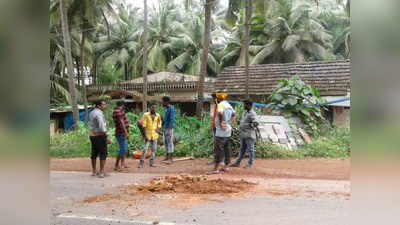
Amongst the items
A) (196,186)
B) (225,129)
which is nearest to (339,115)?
(225,129)

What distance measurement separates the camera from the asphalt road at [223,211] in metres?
4.41

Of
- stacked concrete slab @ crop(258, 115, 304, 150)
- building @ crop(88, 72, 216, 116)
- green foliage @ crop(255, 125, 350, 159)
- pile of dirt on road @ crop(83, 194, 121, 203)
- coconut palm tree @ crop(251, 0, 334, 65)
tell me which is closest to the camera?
pile of dirt on road @ crop(83, 194, 121, 203)

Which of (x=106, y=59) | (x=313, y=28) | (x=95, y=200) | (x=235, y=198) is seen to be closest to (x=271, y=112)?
(x=235, y=198)

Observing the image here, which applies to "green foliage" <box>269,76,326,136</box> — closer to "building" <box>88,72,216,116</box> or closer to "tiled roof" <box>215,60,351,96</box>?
"tiled roof" <box>215,60,351,96</box>

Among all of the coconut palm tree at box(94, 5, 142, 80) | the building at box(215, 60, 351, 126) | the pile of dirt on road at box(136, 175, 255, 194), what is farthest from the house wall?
the coconut palm tree at box(94, 5, 142, 80)

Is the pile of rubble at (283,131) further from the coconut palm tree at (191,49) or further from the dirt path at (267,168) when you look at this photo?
the coconut palm tree at (191,49)

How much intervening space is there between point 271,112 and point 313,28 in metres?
17.5

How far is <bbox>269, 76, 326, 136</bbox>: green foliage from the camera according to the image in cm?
1201

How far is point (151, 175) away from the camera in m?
7.85

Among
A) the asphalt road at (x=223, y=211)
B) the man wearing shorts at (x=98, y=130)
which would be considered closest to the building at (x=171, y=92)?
Answer: the man wearing shorts at (x=98, y=130)

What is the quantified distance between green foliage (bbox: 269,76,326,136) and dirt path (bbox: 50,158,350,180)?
8.75ft

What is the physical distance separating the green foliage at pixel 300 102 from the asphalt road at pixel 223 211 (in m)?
5.98

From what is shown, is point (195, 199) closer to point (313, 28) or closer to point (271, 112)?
point (271, 112)

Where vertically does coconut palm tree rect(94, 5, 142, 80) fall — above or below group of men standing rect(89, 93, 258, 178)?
above
